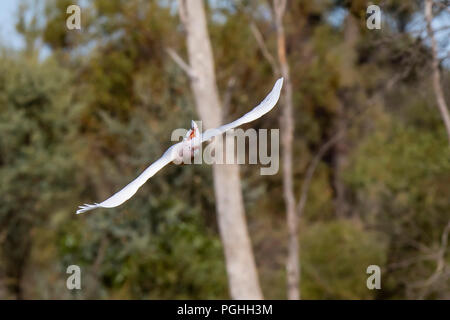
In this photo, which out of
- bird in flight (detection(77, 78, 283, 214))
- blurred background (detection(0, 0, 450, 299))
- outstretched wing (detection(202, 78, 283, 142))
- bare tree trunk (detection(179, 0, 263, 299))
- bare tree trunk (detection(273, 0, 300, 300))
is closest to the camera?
bird in flight (detection(77, 78, 283, 214))

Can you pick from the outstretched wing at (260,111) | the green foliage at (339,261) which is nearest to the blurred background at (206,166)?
the green foliage at (339,261)

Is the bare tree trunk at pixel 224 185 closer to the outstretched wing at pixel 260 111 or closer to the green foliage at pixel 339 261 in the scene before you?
the green foliage at pixel 339 261

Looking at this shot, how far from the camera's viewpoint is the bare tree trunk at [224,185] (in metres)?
7.82

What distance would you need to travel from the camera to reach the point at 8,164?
12578 mm

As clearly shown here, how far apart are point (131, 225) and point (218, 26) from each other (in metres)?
6.25

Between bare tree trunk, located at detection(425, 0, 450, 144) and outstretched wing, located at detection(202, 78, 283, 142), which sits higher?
bare tree trunk, located at detection(425, 0, 450, 144)

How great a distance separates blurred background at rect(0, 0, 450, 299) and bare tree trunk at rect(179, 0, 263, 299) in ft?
0.82

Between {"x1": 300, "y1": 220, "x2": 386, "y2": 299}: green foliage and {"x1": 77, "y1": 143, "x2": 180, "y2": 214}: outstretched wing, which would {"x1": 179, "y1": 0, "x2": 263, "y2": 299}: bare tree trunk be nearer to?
{"x1": 300, "y1": 220, "x2": 386, "y2": 299}: green foliage

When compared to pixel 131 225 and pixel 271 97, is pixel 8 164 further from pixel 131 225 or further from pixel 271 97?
pixel 271 97

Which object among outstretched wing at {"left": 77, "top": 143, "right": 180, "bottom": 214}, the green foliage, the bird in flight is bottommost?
the green foliage

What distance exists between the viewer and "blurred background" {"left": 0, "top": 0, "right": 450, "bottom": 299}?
9656 millimetres

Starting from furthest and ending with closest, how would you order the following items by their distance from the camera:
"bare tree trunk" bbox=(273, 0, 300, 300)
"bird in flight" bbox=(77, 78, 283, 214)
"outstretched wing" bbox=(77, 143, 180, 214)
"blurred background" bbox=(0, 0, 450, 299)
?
"blurred background" bbox=(0, 0, 450, 299) → "bare tree trunk" bbox=(273, 0, 300, 300) → "bird in flight" bbox=(77, 78, 283, 214) → "outstretched wing" bbox=(77, 143, 180, 214)

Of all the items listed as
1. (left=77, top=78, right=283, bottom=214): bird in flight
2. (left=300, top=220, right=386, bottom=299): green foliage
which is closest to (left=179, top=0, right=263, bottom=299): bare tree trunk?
(left=300, top=220, right=386, bottom=299): green foliage

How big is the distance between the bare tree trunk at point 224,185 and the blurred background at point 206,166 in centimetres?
25
